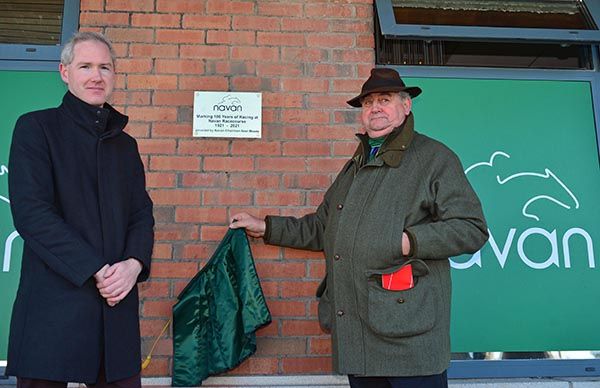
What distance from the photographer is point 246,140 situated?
309 cm

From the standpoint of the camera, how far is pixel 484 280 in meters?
3.13

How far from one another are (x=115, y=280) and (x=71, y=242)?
0.20 metres

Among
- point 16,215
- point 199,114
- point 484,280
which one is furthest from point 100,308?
point 484,280

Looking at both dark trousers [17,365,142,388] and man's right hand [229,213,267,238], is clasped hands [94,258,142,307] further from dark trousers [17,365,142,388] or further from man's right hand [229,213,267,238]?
man's right hand [229,213,267,238]

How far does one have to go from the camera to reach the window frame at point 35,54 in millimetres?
3152

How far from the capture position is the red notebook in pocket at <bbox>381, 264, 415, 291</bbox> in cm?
207

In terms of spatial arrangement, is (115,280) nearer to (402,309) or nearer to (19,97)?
(402,309)

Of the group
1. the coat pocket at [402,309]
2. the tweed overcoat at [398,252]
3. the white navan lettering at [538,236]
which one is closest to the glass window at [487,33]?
the white navan lettering at [538,236]

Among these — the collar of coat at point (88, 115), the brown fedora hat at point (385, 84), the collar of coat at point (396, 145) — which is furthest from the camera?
the brown fedora hat at point (385, 84)

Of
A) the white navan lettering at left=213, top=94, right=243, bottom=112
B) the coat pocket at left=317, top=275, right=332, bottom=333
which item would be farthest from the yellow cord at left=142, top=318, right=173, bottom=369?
A: the white navan lettering at left=213, top=94, right=243, bottom=112

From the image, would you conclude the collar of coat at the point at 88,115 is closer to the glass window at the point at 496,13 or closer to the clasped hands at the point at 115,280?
the clasped hands at the point at 115,280

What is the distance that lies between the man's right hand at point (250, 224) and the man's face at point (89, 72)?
→ 1.06 metres

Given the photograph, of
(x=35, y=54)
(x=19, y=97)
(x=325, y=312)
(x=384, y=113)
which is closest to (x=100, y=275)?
(x=325, y=312)

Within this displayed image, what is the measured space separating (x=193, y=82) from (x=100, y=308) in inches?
66.0
